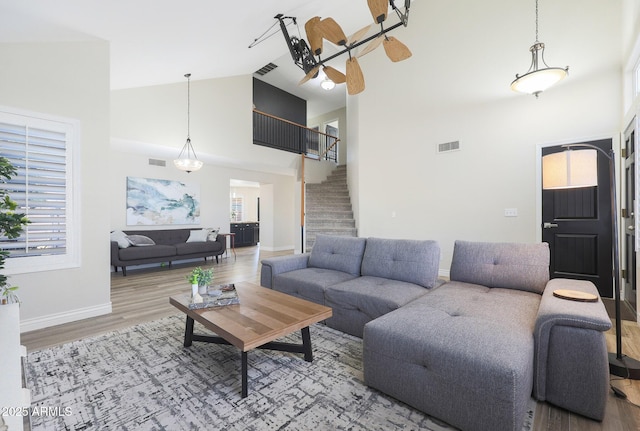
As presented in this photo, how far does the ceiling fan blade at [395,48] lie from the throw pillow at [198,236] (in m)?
5.79

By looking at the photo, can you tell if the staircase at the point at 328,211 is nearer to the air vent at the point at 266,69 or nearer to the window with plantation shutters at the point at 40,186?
the air vent at the point at 266,69

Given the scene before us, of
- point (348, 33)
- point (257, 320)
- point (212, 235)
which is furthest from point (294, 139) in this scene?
point (257, 320)

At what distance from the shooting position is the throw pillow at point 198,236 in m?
6.73

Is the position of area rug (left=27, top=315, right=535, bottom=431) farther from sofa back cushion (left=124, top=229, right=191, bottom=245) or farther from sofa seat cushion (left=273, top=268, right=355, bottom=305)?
sofa back cushion (left=124, top=229, right=191, bottom=245)

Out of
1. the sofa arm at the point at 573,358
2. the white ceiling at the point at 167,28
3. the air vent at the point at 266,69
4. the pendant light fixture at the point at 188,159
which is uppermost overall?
the air vent at the point at 266,69

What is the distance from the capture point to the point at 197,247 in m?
6.49

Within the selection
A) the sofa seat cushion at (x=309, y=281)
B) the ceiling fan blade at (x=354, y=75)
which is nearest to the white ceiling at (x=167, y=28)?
the ceiling fan blade at (x=354, y=75)

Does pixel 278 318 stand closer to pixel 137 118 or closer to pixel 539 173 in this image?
pixel 539 173

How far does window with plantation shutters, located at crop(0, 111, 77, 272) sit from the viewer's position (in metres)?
2.70

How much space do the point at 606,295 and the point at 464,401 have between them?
3776 mm

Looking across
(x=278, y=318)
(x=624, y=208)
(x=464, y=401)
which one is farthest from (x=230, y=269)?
(x=624, y=208)

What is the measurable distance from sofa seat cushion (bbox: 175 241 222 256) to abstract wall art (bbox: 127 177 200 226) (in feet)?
2.86

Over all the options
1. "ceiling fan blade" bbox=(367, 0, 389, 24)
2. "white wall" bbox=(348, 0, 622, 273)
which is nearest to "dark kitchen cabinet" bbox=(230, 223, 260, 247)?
"white wall" bbox=(348, 0, 622, 273)

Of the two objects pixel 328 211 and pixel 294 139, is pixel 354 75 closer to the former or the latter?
pixel 328 211
